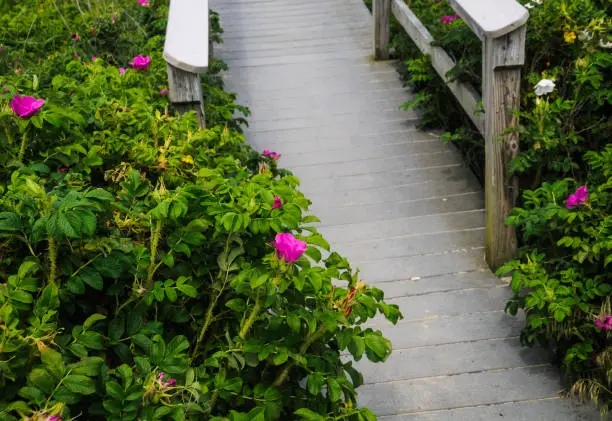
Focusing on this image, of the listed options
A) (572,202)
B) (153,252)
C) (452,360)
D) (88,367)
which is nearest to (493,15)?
(572,202)

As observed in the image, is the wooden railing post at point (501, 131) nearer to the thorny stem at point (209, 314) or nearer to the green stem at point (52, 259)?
the thorny stem at point (209, 314)

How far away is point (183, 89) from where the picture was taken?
3.37 meters

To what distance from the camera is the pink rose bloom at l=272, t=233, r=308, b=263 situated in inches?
77.3

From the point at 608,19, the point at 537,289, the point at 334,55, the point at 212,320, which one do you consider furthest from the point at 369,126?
the point at 212,320

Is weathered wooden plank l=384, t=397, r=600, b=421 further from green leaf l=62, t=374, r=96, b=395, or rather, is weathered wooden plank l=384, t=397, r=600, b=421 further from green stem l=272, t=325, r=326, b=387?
green leaf l=62, t=374, r=96, b=395

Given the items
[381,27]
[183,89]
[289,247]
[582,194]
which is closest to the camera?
[289,247]

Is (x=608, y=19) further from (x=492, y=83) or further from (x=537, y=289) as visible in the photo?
(x=537, y=289)

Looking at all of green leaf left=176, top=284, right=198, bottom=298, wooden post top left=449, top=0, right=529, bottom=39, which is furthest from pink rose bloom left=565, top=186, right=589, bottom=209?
green leaf left=176, top=284, right=198, bottom=298

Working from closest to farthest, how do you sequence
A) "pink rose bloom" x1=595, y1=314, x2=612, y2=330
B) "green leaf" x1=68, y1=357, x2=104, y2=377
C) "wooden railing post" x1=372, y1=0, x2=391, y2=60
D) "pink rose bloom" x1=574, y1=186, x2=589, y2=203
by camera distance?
"green leaf" x1=68, y1=357, x2=104, y2=377 < "pink rose bloom" x1=595, y1=314, x2=612, y2=330 < "pink rose bloom" x1=574, y1=186, x2=589, y2=203 < "wooden railing post" x1=372, y1=0, x2=391, y2=60

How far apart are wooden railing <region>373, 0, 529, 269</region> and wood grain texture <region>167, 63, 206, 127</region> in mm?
1271

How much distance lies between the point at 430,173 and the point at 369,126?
0.68m

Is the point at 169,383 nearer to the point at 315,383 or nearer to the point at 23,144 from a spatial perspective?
the point at 315,383

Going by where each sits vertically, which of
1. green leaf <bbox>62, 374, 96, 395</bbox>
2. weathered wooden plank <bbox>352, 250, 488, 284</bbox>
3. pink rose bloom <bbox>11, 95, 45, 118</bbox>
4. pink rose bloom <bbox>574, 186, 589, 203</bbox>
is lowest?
weathered wooden plank <bbox>352, 250, 488, 284</bbox>

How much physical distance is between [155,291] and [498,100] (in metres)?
2.13
